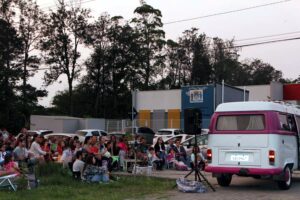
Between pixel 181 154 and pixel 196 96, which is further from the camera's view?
pixel 196 96

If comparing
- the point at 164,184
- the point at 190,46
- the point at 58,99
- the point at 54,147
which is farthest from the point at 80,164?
the point at 58,99

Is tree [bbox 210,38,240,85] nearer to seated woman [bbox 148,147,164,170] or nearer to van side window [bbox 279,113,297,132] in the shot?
seated woman [bbox 148,147,164,170]

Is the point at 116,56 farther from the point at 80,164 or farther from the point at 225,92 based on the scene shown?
the point at 80,164

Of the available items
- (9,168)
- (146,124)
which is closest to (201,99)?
(146,124)

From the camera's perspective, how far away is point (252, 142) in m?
15.3

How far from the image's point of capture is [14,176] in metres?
14.8

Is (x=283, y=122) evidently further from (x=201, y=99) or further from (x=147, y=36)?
(x=147, y=36)

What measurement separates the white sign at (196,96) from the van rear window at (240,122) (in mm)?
30668

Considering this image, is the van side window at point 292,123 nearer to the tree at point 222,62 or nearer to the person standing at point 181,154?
the person standing at point 181,154

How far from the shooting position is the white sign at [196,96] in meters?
46.8

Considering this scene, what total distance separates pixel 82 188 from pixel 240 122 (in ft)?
16.4

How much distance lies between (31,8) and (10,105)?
12449 mm

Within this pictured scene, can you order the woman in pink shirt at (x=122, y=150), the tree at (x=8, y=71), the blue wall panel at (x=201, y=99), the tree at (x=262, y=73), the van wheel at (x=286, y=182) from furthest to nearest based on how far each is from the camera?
the tree at (x=262, y=73)
the tree at (x=8, y=71)
the blue wall panel at (x=201, y=99)
the woman in pink shirt at (x=122, y=150)
the van wheel at (x=286, y=182)

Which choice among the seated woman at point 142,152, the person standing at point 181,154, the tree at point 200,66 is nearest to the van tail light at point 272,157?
the seated woman at point 142,152
